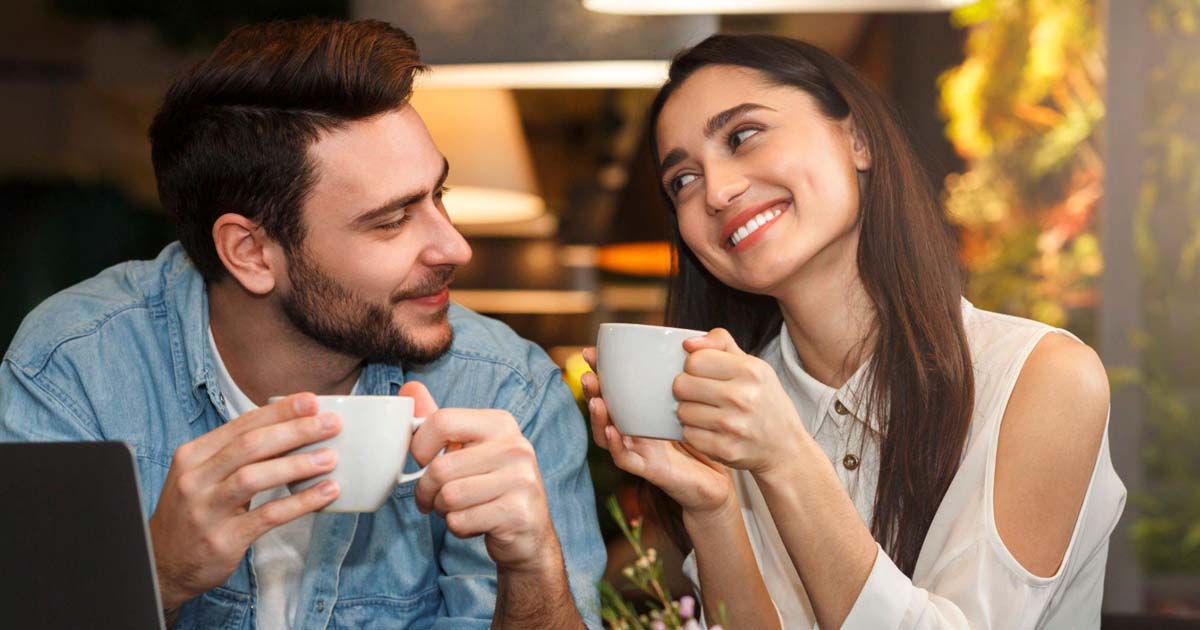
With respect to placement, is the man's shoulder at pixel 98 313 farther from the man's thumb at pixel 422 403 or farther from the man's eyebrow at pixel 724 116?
the man's eyebrow at pixel 724 116

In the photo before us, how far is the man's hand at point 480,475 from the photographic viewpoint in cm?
115

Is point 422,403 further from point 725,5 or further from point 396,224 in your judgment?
point 725,5

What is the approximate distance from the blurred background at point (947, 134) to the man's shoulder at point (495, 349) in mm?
919

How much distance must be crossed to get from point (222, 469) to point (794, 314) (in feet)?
2.64

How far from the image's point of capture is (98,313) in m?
1.63

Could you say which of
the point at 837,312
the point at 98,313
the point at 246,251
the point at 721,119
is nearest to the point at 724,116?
the point at 721,119

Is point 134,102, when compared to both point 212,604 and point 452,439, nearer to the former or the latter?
point 212,604

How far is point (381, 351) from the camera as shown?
5.21 ft

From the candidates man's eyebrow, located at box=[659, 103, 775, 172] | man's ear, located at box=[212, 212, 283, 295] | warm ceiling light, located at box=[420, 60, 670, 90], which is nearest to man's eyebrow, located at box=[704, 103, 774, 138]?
man's eyebrow, located at box=[659, 103, 775, 172]

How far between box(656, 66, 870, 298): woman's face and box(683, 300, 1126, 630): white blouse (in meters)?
0.18

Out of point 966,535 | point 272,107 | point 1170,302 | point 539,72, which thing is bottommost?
point 1170,302

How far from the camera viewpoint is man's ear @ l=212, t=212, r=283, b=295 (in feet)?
5.36

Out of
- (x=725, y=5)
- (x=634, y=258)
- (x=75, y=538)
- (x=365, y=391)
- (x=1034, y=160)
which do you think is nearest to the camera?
(x=75, y=538)

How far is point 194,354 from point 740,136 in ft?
2.54
